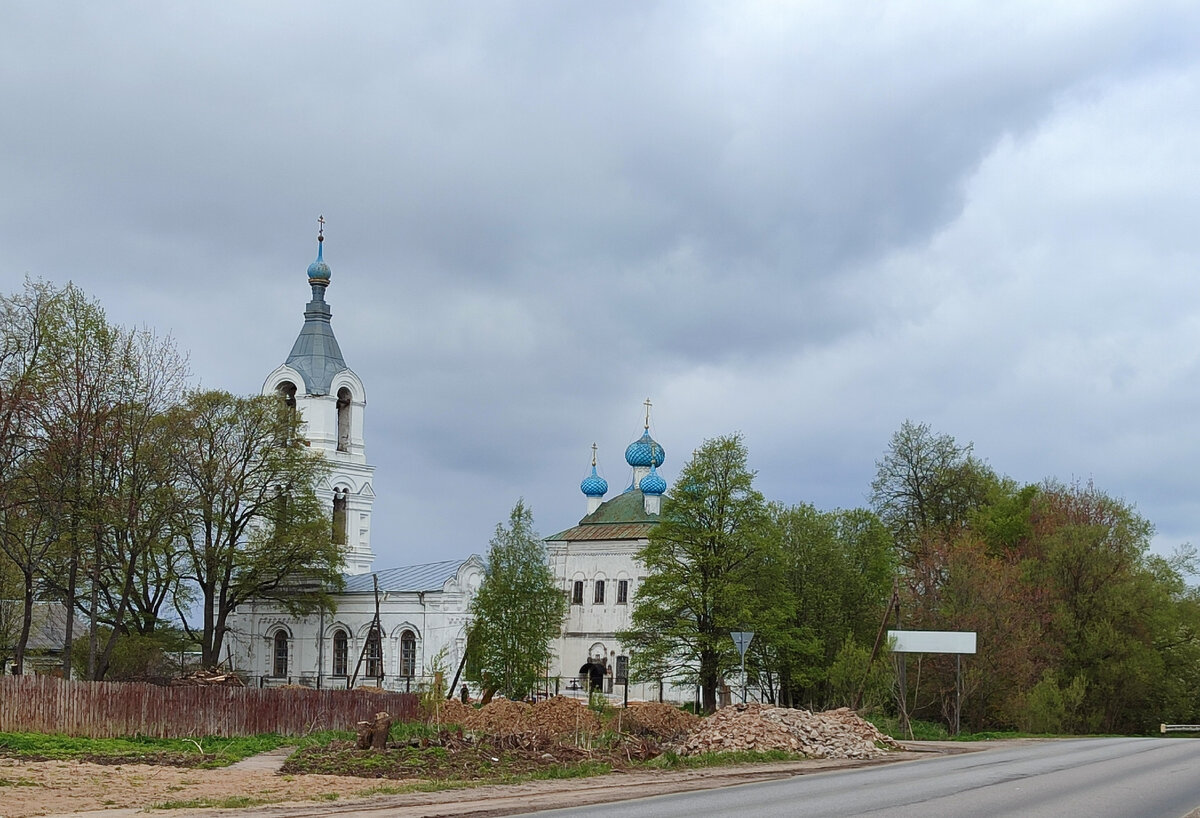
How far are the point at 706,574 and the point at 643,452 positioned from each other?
759 inches

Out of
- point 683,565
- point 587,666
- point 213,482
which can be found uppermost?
point 213,482

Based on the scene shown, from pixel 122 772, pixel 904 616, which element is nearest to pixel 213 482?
pixel 904 616

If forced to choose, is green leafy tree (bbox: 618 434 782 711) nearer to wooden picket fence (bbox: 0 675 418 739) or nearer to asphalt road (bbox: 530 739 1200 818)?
wooden picket fence (bbox: 0 675 418 739)

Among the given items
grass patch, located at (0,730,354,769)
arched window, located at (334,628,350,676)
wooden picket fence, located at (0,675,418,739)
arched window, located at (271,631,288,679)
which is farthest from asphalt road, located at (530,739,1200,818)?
arched window, located at (271,631,288,679)

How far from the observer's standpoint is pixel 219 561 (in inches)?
2089

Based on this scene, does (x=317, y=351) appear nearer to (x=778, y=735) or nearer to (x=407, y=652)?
(x=407, y=652)

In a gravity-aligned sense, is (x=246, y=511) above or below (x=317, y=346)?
below

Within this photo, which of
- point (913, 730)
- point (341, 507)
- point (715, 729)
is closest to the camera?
point (715, 729)

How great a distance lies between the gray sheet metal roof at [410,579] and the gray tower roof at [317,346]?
9815mm

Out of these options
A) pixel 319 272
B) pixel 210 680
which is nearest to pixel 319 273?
pixel 319 272

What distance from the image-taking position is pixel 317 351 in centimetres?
6575

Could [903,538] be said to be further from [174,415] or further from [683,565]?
[174,415]

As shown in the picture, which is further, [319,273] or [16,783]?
[319,273]

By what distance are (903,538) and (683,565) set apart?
18.0 metres
